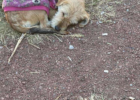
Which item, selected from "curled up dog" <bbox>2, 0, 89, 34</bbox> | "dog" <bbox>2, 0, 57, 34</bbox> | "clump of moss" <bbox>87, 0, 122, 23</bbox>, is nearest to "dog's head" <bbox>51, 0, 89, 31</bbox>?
"curled up dog" <bbox>2, 0, 89, 34</bbox>

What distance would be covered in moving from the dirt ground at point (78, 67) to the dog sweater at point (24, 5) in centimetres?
62

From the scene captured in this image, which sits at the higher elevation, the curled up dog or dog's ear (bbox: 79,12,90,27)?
the curled up dog

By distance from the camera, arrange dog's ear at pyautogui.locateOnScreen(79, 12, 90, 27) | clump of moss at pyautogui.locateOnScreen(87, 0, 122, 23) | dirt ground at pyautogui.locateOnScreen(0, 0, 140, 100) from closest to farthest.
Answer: dirt ground at pyautogui.locateOnScreen(0, 0, 140, 100) → dog's ear at pyautogui.locateOnScreen(79, 12, 90, 27) → clump of moss at pyautogui.locateOnScreen(87, 0, 122, 23)

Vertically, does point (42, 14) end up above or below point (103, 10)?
above

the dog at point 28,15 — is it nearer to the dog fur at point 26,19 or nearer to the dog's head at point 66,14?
the dog fur at point 26,19

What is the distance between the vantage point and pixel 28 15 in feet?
12.7

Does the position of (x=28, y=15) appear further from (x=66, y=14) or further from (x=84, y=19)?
(x=84, y=19)

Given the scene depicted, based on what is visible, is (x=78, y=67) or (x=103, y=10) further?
(x=103, y=10)

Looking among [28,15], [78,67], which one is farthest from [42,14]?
[78,67]

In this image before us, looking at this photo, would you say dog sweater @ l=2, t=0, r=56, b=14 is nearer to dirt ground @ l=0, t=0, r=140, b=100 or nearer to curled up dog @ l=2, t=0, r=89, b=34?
curled up dog @ l=2, t=0, r=89, b=34

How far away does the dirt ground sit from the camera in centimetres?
303

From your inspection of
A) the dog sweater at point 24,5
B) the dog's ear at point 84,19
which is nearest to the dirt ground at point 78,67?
the dog's ear at point 84,19

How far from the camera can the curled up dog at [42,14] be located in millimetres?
3787

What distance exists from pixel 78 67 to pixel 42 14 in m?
1.33
